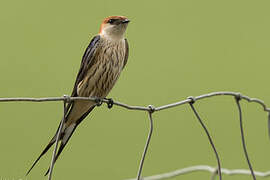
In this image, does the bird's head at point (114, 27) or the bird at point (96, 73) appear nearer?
the bird at point (96, 73)

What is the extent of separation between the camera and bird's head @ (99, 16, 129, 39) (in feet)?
11.5

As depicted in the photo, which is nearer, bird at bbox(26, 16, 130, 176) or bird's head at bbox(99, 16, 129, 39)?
bird at bbox(26, 16, 130, 176)

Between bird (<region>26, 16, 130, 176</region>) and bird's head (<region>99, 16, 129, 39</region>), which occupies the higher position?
bird's head (<region>99, 16, 129, 39</region>)

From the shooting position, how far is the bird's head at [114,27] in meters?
3.50

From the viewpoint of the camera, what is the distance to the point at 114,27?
3.49m

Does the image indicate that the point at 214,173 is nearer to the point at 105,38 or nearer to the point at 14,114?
the point at 105,38

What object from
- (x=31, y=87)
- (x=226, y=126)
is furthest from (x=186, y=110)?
(x=31, y=87)

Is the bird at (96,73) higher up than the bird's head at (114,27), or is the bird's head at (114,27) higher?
the bird's head at (114,27)

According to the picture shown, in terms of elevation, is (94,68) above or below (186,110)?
above

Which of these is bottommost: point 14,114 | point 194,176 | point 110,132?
point 194,176

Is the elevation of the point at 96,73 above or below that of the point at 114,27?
below

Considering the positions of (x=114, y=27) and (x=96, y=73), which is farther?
(x=114, y=27)

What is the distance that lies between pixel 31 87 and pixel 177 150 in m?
1.23

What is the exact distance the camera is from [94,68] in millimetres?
3377
